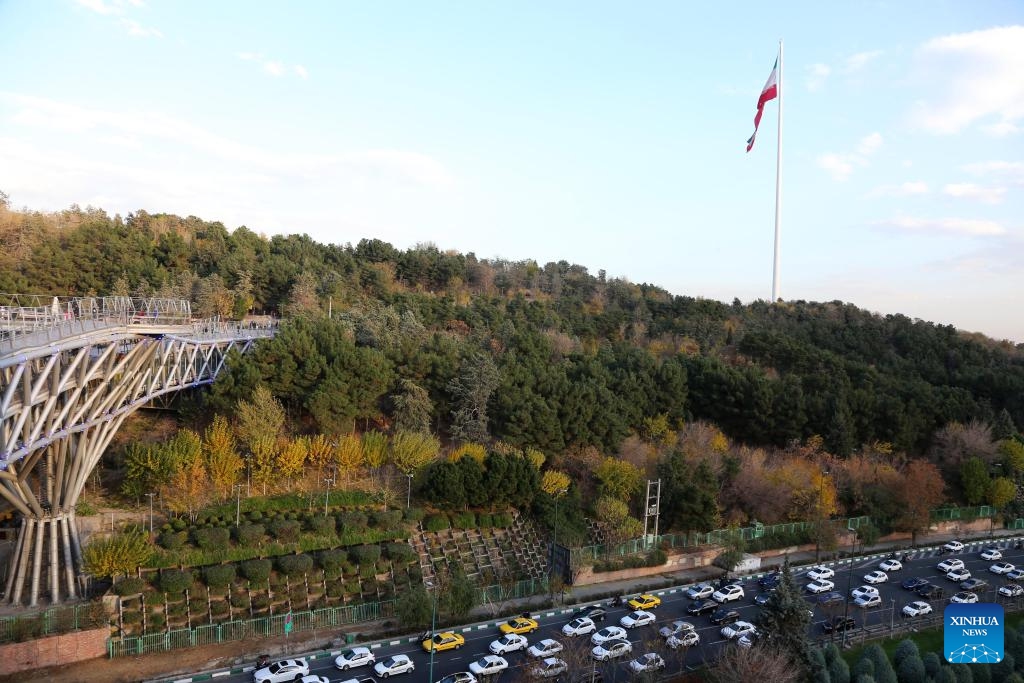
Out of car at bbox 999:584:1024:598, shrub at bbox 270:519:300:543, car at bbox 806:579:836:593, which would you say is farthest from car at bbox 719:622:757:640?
shrub at bbox 270:519:300:543

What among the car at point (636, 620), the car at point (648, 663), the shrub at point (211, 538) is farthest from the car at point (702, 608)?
the shrub at point (211, 538)

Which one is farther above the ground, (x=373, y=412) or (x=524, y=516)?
(x=373, y=412)

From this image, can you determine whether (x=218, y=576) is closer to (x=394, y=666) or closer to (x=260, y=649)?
(x=260, y=649)

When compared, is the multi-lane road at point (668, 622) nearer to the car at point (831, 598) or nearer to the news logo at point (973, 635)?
the car at point (831, 598)

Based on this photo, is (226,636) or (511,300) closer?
(226,636)

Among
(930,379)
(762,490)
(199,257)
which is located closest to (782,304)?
(930,379)

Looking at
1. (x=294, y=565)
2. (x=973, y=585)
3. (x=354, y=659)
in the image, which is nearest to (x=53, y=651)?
(x=294, y=565)

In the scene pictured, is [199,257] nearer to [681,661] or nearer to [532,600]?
[532,600]
